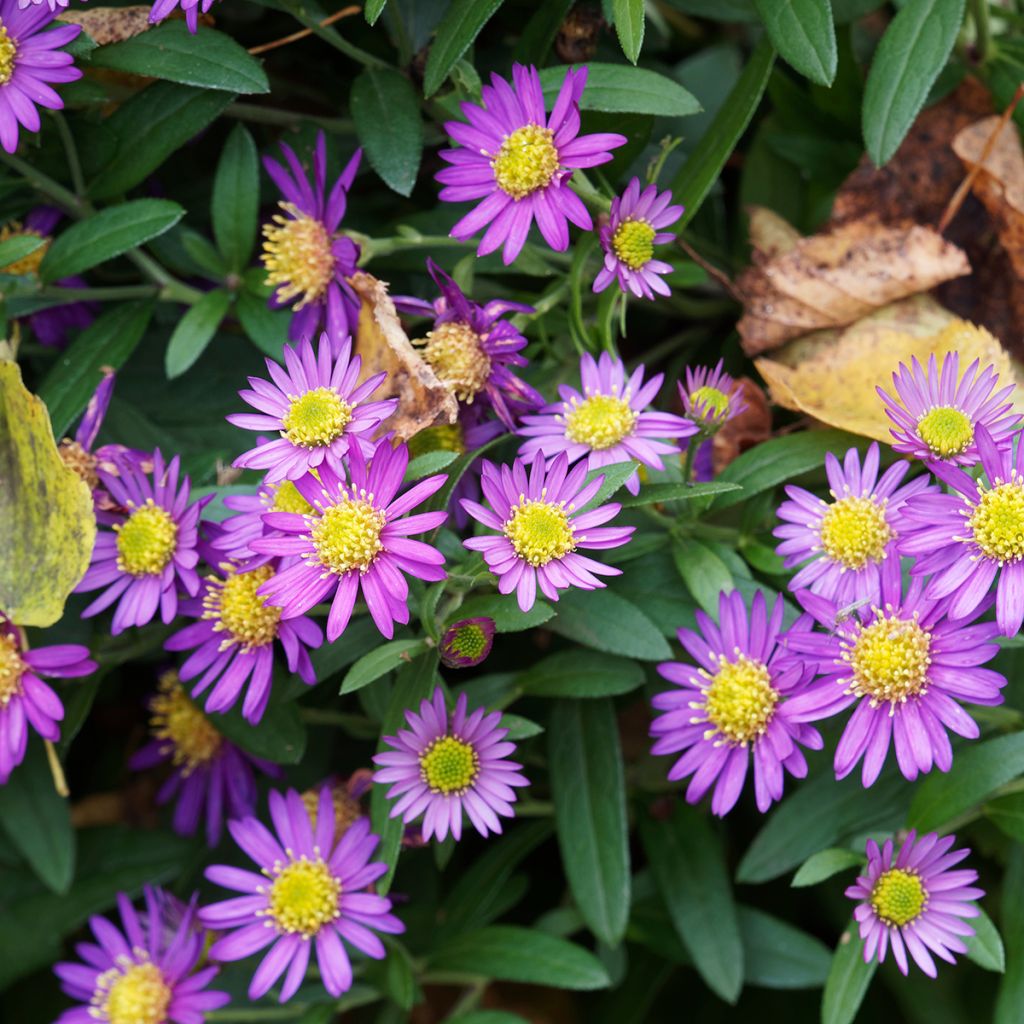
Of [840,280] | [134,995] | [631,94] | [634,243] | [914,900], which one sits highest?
[631,94]

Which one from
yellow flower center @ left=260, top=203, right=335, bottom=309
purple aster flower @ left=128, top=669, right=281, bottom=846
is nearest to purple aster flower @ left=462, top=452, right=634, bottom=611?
yellow flower center @ left=260, top=203, right=335, bottom=309

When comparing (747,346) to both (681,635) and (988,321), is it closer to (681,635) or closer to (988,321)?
(988,321)

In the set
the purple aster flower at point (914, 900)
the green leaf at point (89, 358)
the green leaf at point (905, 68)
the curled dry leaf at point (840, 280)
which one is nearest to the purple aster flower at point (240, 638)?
the green leaf at point (89, 358)

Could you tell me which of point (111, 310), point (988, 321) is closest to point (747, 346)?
point (988, 321)

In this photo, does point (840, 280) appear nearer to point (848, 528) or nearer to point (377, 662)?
point (848, 528)

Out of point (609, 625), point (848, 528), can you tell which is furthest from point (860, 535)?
point (609, 625)

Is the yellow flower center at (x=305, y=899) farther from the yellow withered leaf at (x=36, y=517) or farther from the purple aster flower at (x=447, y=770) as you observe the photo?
the yellow withered leaf at (x=36, y=517)

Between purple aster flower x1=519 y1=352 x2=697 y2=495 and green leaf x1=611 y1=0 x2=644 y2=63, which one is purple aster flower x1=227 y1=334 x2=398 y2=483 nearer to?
purple aster flower x1=519 y1=352 x2=697 y2=495
